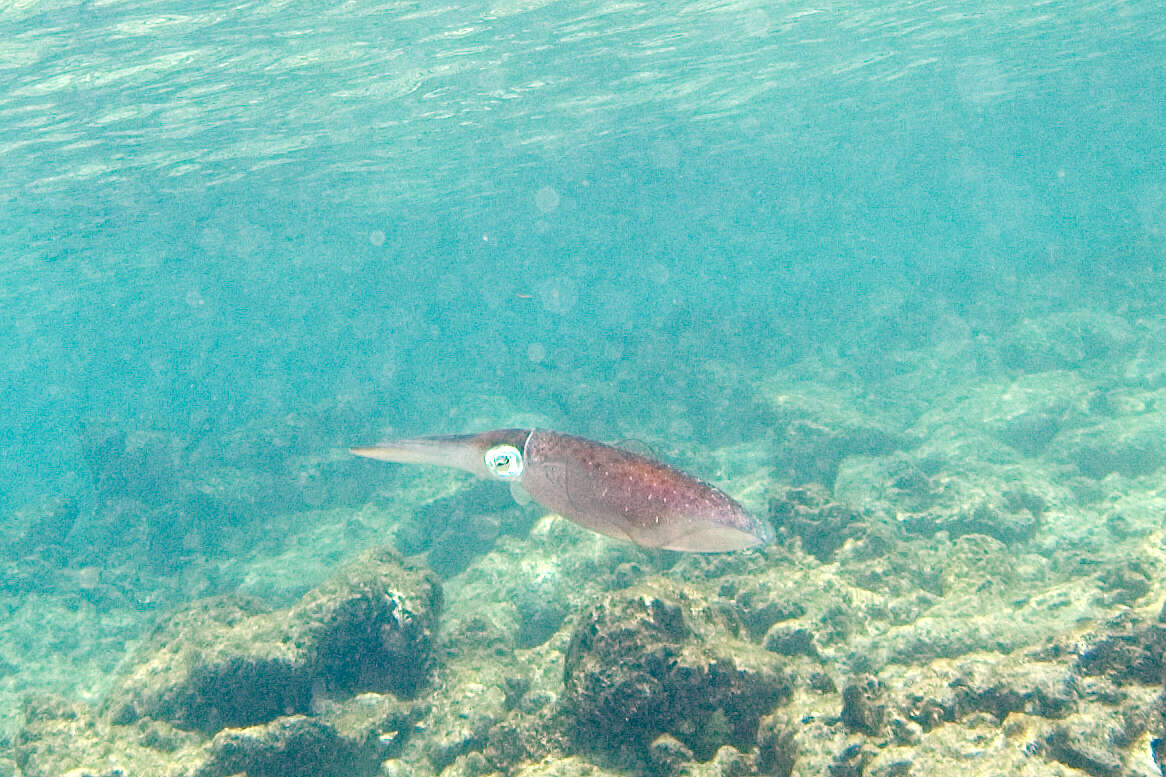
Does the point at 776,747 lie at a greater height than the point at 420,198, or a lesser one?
greater

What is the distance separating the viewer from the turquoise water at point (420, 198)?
15391 millimetres

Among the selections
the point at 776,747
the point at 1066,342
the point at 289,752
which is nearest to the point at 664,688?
the point at 776,747

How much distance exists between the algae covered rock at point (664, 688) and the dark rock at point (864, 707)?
0.82 metres

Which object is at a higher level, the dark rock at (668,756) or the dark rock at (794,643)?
the dark rock at (668,756)

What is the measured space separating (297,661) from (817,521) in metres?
6.98

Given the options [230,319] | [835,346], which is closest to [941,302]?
[835,346]

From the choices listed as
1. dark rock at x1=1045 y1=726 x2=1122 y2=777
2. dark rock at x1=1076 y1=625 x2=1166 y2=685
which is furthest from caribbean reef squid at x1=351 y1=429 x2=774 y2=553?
dark rock at x1=1076 y1=625 x2=1166 y2=685

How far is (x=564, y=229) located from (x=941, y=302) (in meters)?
49.5

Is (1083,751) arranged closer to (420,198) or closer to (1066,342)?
(1066,342)

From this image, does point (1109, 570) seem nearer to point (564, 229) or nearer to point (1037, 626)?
point (1037, 626)

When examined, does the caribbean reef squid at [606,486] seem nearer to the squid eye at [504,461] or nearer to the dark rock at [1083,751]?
the squid eye at [504,461]

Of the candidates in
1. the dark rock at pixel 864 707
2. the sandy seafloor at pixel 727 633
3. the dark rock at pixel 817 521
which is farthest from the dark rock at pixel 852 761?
the dark rock at pixel 817 521

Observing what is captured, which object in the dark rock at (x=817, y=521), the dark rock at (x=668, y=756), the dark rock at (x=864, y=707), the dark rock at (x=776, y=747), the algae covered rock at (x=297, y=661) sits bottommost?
the dark rock at (x=817, y=521)

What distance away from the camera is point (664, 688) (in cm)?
485
